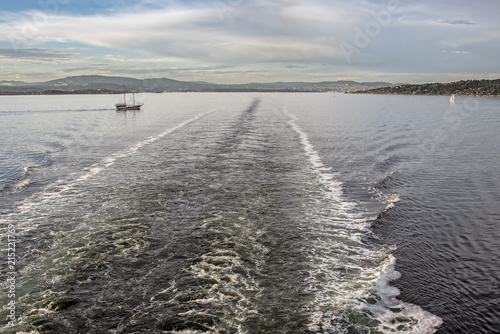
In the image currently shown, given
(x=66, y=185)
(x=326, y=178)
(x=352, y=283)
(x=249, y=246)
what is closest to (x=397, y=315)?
(x=352, y=283)

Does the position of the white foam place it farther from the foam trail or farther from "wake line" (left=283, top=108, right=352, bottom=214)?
"wake line" (left=283, top=108, right=352, bottom=214)

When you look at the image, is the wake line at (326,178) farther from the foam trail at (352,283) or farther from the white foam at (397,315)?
the white foam at (397,315)

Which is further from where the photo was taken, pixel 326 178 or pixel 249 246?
pixel 326 178

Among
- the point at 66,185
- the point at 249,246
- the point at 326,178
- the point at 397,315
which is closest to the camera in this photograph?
the point at 397,315

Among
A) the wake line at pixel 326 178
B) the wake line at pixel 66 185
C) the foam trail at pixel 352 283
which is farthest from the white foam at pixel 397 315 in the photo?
the wake line at pixel 66 185

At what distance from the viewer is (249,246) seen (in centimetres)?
1260

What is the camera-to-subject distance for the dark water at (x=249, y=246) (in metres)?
8.87

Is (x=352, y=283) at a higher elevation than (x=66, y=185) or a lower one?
lower

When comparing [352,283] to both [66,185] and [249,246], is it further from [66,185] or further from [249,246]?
[66,185]

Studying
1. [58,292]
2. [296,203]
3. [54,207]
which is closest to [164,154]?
[54,207]

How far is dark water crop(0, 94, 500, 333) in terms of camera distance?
887 centimetres

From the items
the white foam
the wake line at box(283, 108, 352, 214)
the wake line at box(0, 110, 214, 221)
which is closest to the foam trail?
the white foam

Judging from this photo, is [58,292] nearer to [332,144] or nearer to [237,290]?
[237,290]

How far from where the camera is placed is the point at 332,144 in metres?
36.3
